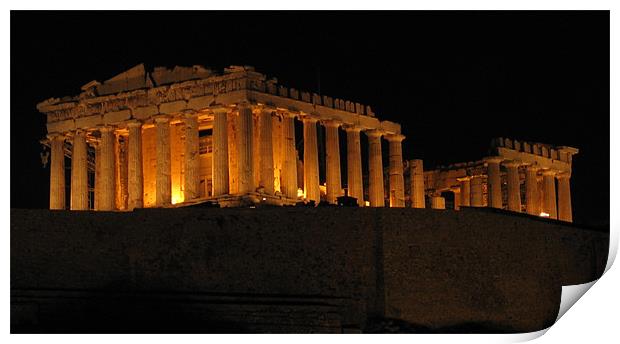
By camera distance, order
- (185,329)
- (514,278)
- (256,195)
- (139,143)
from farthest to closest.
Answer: (139,143) → (256,195) → (514,278) → (185,329)

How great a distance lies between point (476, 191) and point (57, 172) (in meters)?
22.3

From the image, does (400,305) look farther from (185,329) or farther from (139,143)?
(139,143)

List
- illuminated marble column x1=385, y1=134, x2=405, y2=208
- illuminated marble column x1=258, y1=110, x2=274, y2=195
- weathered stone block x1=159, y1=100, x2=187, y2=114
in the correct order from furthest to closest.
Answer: illuminated marble column x1=385, y1=134, x2=405, y2=208
weathered stone block x1=159, y1=100, x2=187, y2=114
illuminated marble column x1=258, y1=110, x2=274, y2=195

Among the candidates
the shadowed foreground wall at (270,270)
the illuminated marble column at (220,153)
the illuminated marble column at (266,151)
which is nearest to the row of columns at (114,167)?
the illuminated marble column at (220,153)

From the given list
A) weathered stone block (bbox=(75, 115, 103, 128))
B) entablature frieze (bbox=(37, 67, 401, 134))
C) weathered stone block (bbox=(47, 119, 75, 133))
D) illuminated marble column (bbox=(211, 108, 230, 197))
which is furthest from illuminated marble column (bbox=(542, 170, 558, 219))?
weathered stone block (bbox=(47, 119, 75, 133))

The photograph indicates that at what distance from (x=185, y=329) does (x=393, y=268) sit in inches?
315

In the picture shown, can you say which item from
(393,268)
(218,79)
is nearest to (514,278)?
(393,268)

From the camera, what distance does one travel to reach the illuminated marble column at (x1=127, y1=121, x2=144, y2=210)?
76.7m

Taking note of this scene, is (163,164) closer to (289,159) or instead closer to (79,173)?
(79,173)

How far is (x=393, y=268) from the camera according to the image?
56719mm

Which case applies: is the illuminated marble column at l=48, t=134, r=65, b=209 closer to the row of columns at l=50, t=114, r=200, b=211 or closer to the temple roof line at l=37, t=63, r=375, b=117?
the row of columns at l=50, t=114, r=200, b=211

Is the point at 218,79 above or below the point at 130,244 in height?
above

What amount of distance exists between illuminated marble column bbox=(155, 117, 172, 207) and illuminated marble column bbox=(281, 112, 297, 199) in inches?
215

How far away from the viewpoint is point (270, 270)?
56.4 metres
